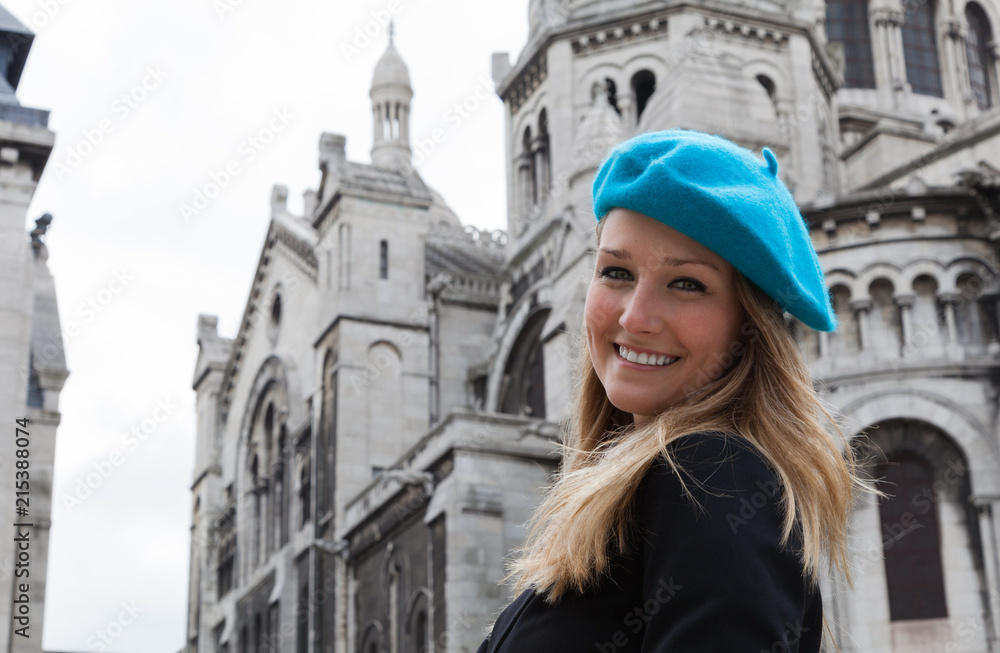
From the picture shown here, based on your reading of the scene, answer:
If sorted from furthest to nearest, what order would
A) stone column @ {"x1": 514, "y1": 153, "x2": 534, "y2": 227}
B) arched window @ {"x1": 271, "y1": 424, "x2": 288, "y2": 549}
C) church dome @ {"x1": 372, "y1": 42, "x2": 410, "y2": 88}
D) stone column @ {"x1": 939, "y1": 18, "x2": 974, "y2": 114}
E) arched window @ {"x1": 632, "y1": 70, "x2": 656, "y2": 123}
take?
church dome @ {"x1": 372, "y1": 42, "x2": 410, "y2": 88} < stone column @ {"x1": 939, "y1": 18, "x2": 974, "y2": 114} < arched window @ {"x1": 271, "y1": 424, "x2": 288, "y2": 549} < stone column @ {"x1": 514, "y1": 153, "x2": 534, "y2": 227} < arched window @ {"x1": 632, "y1": 70, "x2": 656, "y2": 123}

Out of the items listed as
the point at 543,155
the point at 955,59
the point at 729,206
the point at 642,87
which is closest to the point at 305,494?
the point at 543,155

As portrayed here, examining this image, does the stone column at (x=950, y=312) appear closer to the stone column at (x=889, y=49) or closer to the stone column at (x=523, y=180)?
the stone column at (x=523, y=180)

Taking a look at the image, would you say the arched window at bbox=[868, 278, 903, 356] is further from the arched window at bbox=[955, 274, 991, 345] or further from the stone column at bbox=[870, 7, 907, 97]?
the stone column at bbox=[870, 7, 907, 97]

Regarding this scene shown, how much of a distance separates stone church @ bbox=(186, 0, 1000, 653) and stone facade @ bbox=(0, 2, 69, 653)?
299 inches

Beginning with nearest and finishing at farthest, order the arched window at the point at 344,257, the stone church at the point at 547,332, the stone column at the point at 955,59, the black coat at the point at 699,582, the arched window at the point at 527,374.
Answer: the black coat at the point at 699,582 < the stone church at the point at 547,332 < the arched window at the point at 527,374 < the arched window at the point at 344,257 < the stone column at the point at 955,59

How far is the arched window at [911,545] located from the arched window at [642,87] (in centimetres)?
1425

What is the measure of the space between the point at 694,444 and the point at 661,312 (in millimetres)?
339

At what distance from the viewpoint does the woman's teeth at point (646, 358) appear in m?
2.55

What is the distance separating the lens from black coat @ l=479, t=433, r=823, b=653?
2.03 meters

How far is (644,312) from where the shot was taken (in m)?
A: 2.52

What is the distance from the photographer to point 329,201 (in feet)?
120

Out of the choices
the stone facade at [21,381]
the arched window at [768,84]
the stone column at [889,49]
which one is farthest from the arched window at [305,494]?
the stone column at [889,49]

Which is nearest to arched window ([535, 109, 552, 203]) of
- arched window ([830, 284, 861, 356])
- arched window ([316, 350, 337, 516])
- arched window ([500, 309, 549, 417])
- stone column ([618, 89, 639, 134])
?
stone column ([618, 89, 639, 134])

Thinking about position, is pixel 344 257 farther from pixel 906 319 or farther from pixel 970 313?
pixel 970 313
